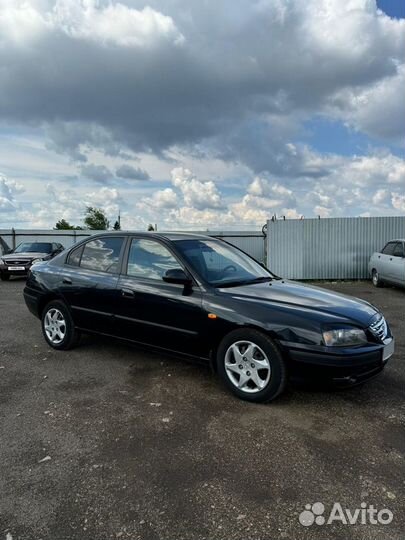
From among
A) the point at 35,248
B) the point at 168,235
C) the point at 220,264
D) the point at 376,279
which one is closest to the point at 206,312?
the point at 220,264

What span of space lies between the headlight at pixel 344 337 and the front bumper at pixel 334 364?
0.19 feet

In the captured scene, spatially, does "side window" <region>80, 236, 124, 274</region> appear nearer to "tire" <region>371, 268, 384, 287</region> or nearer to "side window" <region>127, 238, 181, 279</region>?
"side window" <region>127, 238, 181, 279</region>

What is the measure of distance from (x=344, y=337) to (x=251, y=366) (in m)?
0.85

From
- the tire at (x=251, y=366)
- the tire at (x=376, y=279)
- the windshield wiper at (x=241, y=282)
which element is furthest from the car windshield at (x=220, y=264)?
the tire at (x=376, y=279)

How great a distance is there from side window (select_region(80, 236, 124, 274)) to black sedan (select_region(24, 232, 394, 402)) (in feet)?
0.05

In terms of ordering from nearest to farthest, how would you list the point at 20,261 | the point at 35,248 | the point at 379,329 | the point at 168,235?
1. the point at 379,329
2. the point at 168,235
3. the point at 20,261
4. the point at 35,248

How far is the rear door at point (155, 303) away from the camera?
4082mm

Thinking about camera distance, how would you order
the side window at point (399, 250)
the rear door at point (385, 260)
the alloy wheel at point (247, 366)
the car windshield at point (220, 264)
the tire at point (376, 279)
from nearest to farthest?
the alloy wheel at point (247, 366) → the car windshield at point (220, 264) → the side window at point (399, 250) → the rear door at point (385, 260) → the tire at point (376, 279)

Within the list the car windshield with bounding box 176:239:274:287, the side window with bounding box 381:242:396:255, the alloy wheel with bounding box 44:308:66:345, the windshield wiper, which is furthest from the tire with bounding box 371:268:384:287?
the alloy wheel with bounding box 44:308:66:345

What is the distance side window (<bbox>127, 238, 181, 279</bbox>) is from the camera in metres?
4.41

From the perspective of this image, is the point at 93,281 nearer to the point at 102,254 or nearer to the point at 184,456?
the point at 102,254

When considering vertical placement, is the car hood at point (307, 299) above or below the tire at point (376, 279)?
above

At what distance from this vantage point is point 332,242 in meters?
14.9

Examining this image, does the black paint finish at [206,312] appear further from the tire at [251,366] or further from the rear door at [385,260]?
the rear door at [385,260]
